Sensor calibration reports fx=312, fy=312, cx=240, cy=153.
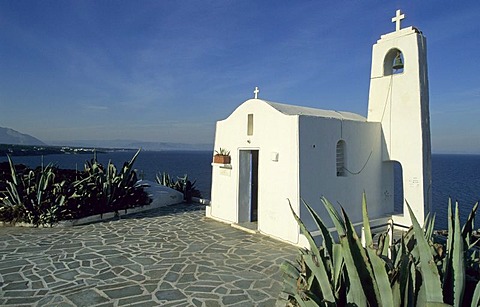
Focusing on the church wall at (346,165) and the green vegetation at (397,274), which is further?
the church wall at (346,165)

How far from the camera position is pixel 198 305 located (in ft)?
13.4

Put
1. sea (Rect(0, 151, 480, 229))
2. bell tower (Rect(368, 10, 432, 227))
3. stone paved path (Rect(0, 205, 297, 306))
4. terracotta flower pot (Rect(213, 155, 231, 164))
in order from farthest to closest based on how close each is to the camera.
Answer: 1. sea (Rect(0, 151, 480, 229))
2. terracotta flower pot (Rect(213, 155, 231, 164))
3. bell tower (Rect(368, 10, 432, 227))
4. stone paved path (Rect(0, 205, 297, 306))

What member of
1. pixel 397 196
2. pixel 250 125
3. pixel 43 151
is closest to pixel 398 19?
pixel 250 125

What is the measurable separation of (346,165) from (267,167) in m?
2.06

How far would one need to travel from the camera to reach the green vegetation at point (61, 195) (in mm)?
8203

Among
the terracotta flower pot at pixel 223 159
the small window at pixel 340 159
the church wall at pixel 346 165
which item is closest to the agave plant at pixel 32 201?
the terracotta flower pot at pixel 223 159

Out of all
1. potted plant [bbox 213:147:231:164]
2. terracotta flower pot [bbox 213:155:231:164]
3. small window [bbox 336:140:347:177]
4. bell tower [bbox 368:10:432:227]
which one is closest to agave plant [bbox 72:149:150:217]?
potted plant [bbox 213:147:231:164]

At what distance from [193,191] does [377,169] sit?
23.1 ft

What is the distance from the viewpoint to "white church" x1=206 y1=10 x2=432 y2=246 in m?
6.98

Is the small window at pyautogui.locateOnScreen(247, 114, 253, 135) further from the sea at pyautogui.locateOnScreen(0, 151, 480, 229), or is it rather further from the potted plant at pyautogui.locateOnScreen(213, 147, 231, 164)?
the sea at pyautogui.locateOnScreen(0, 151, 480, 229)

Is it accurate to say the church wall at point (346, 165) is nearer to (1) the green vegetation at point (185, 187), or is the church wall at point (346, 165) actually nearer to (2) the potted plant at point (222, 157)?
(2) the potted plant at point (222, 157)

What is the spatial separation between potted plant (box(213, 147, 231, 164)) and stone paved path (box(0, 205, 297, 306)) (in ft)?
5.81

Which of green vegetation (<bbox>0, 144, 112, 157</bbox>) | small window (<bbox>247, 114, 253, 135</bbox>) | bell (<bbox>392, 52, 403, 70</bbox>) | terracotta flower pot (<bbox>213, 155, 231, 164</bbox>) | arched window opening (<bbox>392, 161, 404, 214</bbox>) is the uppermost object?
bell (<bbox>392, 52, 403, 70</bbox>)

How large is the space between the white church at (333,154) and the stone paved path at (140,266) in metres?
1.02
